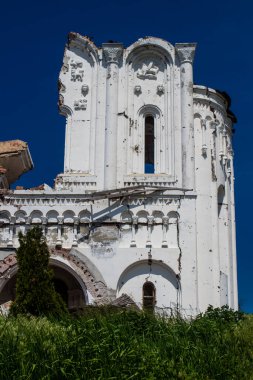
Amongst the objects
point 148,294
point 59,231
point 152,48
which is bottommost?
point 148,294

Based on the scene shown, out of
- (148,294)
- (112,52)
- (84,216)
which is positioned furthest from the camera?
(112,52)

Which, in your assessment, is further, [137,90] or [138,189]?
[137,90]

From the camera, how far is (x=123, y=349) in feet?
42.8

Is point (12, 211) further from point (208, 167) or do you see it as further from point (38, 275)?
point (208, 167)

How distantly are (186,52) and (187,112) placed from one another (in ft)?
7.99

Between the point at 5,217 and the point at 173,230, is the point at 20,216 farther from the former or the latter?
the point at 173,230

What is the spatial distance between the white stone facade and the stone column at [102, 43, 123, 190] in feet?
0.12

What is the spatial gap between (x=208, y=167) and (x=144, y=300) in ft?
17.7

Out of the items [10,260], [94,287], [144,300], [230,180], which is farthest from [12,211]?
[230,180]

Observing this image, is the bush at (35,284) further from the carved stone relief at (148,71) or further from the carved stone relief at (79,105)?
the carved stone relief at (148,71)

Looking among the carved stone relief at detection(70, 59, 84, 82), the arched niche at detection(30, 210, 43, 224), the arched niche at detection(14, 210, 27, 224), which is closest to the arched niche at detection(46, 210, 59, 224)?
the arched niche at detection(30, 210, 43, 224)

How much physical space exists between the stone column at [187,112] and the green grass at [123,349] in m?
9.25

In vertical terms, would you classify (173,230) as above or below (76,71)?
below

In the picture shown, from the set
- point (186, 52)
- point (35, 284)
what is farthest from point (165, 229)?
point (186, 52)
